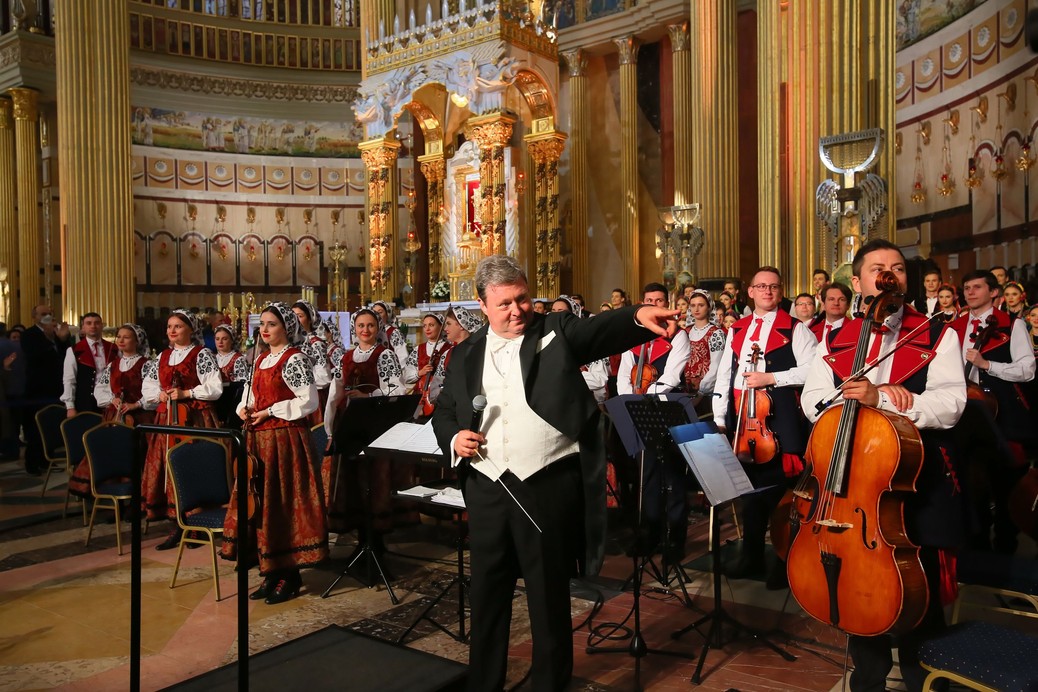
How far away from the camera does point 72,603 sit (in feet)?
16.6

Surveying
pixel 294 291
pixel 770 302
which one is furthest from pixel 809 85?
Answer: pixel 294 291

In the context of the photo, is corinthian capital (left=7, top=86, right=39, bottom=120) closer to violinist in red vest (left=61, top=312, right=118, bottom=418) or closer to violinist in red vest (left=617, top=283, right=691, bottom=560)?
violinist in red vest (left=61, top=312, right=118, bottom=418)

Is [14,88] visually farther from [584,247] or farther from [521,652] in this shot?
[521,652]

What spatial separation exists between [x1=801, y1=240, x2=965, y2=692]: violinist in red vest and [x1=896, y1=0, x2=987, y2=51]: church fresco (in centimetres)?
1186

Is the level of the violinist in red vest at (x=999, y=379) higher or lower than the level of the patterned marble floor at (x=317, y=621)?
higher

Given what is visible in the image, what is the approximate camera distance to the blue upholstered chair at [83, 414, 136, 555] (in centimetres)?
607

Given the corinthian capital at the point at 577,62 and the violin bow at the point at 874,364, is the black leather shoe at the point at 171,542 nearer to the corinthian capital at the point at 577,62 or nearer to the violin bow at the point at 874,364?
the violin bow at the point at 874,364

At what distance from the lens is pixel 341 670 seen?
3.29 metres

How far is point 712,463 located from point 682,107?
45.6 feet

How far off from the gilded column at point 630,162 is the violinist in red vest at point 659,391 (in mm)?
10732

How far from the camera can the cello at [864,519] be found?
2766 millimetres

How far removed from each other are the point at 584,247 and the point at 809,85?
9.52 meters

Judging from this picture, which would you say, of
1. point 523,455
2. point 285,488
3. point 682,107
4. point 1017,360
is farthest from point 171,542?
point 682,107

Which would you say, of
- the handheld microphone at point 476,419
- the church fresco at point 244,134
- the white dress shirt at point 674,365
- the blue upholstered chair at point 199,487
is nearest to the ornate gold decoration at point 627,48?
the church fresco at point 244,134
